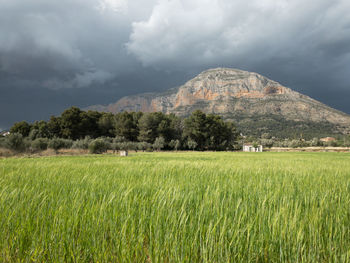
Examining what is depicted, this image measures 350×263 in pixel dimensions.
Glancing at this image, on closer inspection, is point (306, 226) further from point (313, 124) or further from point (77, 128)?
point (313, 124)

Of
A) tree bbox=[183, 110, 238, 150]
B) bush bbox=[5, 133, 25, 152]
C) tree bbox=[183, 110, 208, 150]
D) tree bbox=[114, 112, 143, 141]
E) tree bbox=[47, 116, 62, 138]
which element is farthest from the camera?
tree bbox=[183, 110, 238, 150]

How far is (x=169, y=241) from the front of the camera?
1.05 m

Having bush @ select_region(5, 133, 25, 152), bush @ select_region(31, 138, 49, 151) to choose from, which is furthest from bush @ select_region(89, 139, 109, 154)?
bush @ select_region(5, 133, 25, 152)

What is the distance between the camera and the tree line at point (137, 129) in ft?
130

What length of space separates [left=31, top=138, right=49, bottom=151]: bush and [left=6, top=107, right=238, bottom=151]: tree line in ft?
44.1

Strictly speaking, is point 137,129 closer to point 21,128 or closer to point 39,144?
point 21,128

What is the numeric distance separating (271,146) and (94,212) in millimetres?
82101

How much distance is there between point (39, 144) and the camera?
19.8m

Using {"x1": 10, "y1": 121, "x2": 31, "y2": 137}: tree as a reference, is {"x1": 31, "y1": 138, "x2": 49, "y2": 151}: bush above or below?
below

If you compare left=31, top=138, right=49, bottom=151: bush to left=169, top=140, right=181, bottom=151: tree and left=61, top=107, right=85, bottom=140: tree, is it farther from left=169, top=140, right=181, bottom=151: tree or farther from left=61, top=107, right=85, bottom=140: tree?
left=169, top=140, right=181, bottom=151: tree

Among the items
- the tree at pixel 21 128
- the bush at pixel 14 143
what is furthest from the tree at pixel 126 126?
the bush at pixel 14 143

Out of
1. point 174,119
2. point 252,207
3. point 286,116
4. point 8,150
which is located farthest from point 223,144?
point 286,116

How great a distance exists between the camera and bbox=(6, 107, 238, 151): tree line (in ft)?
130

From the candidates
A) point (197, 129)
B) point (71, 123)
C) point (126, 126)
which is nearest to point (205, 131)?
point (197, 129)
